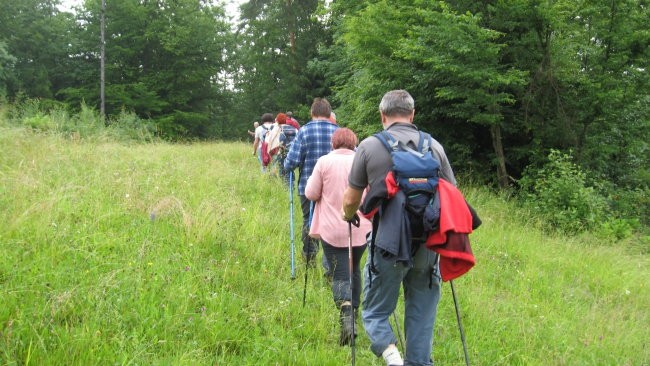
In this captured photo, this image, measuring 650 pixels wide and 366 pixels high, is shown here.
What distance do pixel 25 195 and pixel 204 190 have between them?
2636mm

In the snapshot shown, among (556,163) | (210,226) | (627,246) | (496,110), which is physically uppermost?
(496,110)

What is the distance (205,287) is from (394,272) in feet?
5.93

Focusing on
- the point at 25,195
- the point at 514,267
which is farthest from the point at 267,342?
the point at 514,267

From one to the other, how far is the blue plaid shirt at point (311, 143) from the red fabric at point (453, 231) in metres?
2.40

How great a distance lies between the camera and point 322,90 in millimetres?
27328

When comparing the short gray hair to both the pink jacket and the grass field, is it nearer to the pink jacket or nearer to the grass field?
the pink jacket

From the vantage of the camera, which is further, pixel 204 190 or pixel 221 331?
pixel 204 190

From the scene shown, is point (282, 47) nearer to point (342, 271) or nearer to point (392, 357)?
point (342, 271)

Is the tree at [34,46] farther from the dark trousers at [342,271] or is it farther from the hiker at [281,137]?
the dark trousers at [342,271]

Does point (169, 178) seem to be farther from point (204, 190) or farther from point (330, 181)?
point (330, 181)

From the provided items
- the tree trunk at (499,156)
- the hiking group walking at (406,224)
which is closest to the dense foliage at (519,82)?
the tree trunk at (499,156)

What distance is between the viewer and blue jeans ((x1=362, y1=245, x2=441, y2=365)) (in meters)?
2.94

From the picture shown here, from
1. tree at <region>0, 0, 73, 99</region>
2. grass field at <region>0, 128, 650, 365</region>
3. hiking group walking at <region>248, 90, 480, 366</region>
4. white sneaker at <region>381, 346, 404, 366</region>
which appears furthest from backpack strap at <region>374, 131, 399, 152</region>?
tree at <region>0, 0, 73, 99</region>

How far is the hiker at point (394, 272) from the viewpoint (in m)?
2.90
